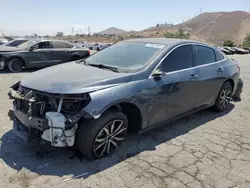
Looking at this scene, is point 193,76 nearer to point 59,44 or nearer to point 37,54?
point 37,54

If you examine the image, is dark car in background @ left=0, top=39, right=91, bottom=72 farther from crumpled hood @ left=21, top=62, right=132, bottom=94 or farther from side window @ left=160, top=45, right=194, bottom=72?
side window @ left=160, top=45, right=194, bottom=72

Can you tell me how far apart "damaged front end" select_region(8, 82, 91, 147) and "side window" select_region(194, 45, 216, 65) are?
2564mm

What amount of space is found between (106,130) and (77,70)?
3.44ft

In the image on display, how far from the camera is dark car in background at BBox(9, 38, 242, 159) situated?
9.72ft

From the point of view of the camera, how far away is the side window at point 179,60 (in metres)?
3.89

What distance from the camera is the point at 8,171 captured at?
296cm

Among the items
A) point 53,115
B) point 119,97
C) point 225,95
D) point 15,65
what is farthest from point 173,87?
point 15,65

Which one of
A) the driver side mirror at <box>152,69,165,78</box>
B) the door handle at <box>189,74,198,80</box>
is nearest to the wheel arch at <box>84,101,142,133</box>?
the driver side mirror at <box>152,69,165,78</box>

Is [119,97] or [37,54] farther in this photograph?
[37,54]

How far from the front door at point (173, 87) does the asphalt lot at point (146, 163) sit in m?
0.44

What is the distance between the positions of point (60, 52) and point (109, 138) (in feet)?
27.6

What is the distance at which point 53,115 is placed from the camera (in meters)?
2.90

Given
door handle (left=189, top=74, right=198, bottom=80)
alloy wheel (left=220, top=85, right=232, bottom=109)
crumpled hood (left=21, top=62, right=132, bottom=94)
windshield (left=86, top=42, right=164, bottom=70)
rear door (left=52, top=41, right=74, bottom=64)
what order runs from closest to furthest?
crumpled hood (left=21, top=62, right=132, bottom=94)
windshield (left=86, top=42, right=164, bottom=70)
door handle (left=189, top=74, right=198, bottom=80)
alloy wheel (left=220, top=85, right=232, bottom=109)
rear door (left=52, top=41, right=74, bottom=64)

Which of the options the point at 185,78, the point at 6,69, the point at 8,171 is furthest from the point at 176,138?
the point at 6,69
